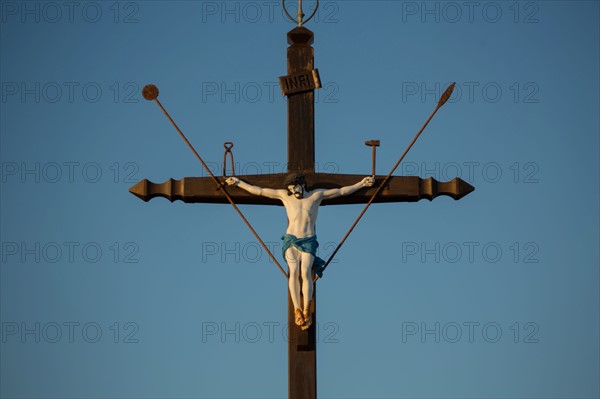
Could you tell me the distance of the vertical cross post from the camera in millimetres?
15836

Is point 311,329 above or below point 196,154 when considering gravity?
below

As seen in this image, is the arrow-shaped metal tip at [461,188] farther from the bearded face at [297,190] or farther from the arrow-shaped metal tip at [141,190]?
the arrow-shaped metal tip at [141,190]

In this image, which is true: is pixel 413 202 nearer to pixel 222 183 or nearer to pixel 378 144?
pixel 378 144

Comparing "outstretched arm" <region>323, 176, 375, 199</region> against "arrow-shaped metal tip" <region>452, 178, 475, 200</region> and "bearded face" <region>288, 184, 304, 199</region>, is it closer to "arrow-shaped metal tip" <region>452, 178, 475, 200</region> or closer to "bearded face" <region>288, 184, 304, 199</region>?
"bearded face" <region>288, 184, 304, 199</region>

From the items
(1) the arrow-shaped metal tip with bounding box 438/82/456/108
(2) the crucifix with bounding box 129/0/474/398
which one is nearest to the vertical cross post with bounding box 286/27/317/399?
(2) the crucifix with bounding box 129/0/474/398

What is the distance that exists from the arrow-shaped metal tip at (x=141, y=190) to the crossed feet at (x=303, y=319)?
2.11m

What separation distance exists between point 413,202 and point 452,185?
0.47 metres

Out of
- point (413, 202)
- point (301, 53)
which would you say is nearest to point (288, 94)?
point (301, 53)

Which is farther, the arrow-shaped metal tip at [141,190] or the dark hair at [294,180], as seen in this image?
A: the arrow-shaped metal tip at [141,190]

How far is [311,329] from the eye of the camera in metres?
16.0

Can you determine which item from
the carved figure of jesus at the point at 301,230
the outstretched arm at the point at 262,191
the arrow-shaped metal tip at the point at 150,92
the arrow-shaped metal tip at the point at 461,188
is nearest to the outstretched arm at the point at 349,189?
the carved figure of jesus at the point at 301,230

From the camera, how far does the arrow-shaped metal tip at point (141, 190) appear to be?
16.5 metres

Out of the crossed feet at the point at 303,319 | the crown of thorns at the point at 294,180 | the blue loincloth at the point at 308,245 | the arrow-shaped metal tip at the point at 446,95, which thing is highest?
the arrow-shaped metal tip at the point at 446,95

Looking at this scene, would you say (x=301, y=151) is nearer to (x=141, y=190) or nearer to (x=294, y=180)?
(x=294, y=180)
